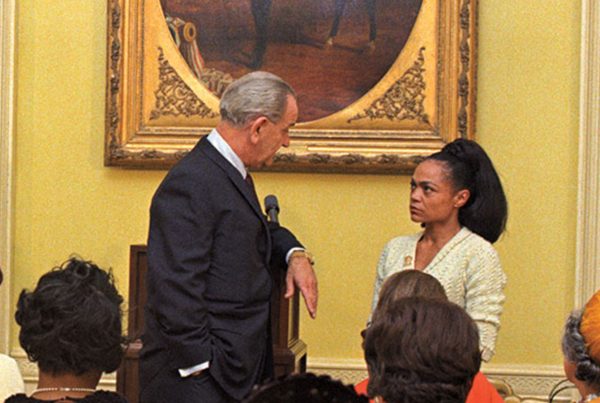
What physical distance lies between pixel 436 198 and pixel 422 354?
2607 millimetres

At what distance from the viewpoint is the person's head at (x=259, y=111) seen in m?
4.35

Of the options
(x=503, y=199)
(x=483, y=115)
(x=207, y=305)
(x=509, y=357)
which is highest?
(x=483, y=115)

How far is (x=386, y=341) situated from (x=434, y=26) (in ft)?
13.9

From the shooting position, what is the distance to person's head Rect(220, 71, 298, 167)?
4348 mm

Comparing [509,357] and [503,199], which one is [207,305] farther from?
[509,357]

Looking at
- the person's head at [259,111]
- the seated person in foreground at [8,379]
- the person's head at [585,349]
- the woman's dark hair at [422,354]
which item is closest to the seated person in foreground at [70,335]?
the woman's dark hair at [422,354]

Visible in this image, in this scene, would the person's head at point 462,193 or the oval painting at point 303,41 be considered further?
the oval painting at point 303,41

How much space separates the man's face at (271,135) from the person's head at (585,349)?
1.51 meters

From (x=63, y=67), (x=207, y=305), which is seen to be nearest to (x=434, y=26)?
(x=63, y=67)

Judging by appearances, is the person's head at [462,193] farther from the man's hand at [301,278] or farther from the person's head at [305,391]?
the person's head at [305,391]

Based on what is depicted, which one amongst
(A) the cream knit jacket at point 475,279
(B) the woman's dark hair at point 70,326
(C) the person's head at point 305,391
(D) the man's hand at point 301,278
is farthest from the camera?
(A) the cream knit jacket at point 475,279

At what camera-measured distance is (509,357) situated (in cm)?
669

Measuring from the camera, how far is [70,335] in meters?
2.92

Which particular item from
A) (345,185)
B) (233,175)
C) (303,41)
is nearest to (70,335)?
(233,175)
